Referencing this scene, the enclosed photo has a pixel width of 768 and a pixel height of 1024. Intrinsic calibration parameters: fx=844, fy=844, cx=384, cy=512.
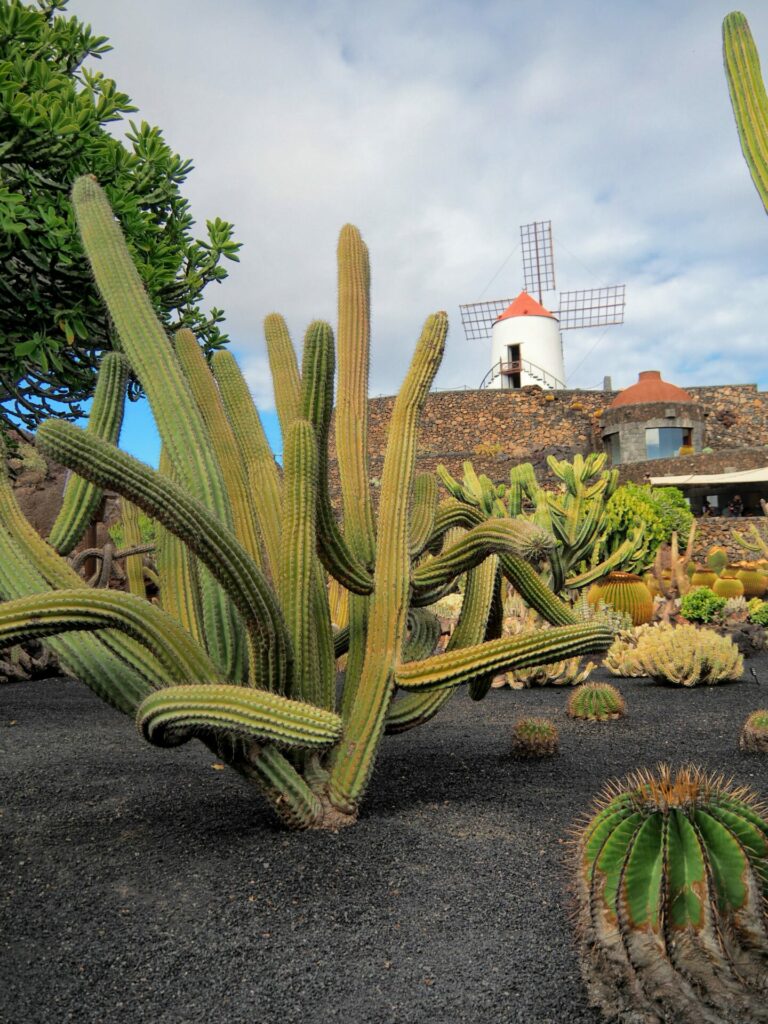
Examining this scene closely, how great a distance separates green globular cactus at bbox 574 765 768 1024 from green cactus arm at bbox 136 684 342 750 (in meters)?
1.16

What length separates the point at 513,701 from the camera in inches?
299

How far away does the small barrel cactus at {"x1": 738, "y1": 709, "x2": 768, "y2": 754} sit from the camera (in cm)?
489

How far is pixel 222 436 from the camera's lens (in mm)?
4438

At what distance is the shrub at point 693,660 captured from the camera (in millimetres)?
7926

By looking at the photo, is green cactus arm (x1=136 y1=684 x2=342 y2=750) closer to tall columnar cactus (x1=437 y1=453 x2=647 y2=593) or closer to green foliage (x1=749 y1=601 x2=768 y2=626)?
tall columnar cactus (x1=437 y1=453 x2=647 y2=593)

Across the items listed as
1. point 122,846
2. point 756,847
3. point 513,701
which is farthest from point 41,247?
point 513,701

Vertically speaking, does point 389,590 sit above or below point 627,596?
above

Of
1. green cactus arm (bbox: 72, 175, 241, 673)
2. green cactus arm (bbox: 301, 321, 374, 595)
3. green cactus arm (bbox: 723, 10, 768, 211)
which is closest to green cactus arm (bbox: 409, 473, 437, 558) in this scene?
green cactus arm (bbox: 301, 321, 374, 595)

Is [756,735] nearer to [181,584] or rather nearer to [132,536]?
[181,584]

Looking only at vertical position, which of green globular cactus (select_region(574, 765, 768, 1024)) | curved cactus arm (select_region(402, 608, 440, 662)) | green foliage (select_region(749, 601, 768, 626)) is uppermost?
curved cactus arm (select_region(402, 608, 440, 662))

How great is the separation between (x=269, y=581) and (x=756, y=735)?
3.07 meters

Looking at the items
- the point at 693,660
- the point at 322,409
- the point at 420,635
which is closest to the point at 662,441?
the point at 693,660

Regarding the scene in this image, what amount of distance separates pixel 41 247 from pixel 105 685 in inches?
112

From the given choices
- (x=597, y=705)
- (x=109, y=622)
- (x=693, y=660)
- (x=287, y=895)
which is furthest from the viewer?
(x=693, y=660)
